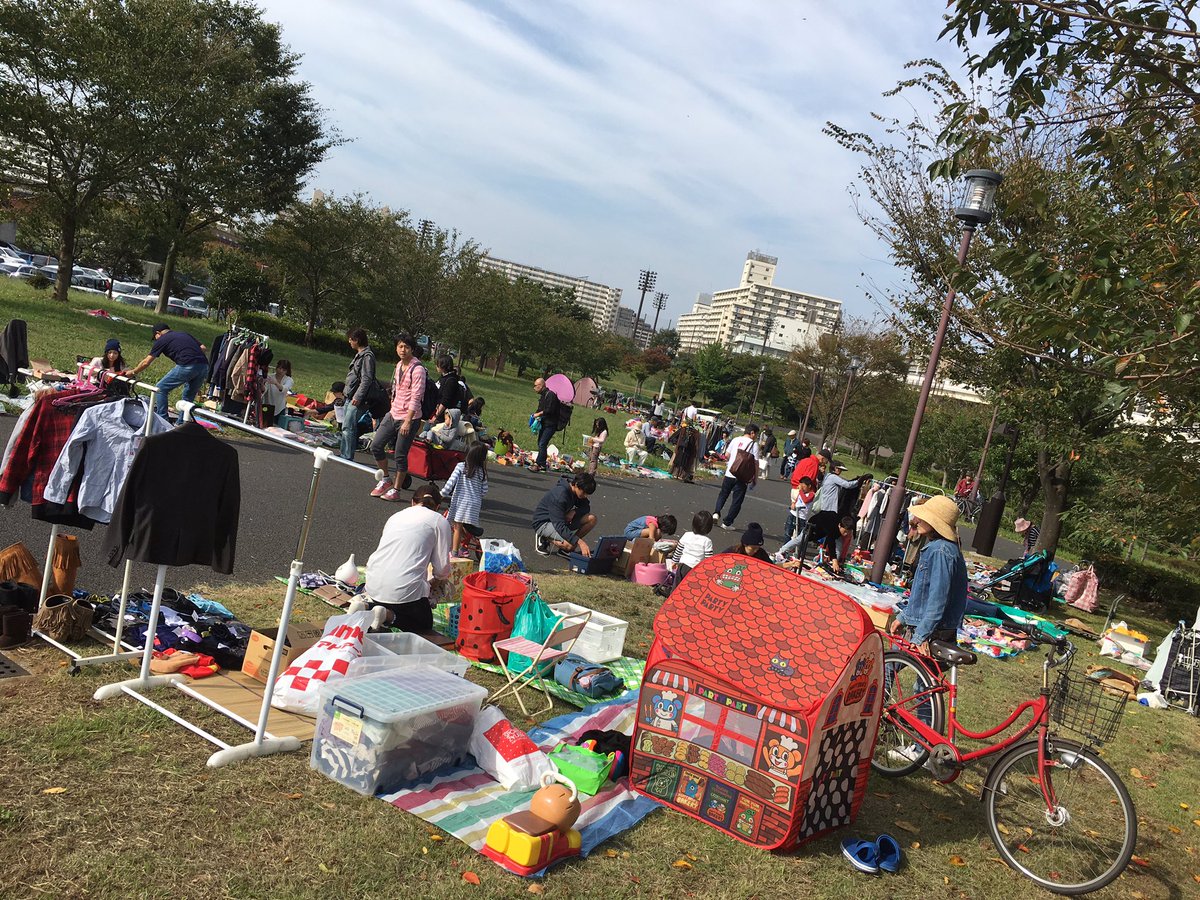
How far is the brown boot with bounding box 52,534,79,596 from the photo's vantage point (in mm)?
5156

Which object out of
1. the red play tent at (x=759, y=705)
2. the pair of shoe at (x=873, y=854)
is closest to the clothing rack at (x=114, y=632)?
the red play tent at (x=759, y=705)

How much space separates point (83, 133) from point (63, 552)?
2068cm

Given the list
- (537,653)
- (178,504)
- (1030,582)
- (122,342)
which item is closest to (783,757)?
(537,653)

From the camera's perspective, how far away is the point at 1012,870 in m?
4.61

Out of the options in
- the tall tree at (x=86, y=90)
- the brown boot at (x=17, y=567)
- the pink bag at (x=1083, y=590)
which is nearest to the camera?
the brown boot at (x=17, y=567)

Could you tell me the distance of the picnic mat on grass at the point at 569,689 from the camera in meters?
5.90

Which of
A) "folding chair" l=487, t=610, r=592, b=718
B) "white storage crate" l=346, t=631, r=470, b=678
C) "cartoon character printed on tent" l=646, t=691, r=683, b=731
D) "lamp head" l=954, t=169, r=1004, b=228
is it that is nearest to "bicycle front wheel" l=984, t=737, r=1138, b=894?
"cartoon character printed on tent" l=646, t=691, r=683, b=731

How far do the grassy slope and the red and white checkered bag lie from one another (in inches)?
15.7

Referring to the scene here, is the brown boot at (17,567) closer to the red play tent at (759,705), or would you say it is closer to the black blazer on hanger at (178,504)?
the black blazer on hanger at (178,504)

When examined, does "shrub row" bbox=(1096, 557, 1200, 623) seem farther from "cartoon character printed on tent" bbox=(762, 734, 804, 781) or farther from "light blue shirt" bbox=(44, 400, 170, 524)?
"light blue shirt" bbox=(44, 400, 170, 524)

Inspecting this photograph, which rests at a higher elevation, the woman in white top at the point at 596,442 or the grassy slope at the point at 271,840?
the woman in white top at the point at 596,442

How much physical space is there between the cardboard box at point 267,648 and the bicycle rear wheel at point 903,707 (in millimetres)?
3701

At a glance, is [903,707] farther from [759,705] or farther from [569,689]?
[569,689]

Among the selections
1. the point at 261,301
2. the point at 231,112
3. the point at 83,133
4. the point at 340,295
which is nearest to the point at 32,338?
the point at 83,133
